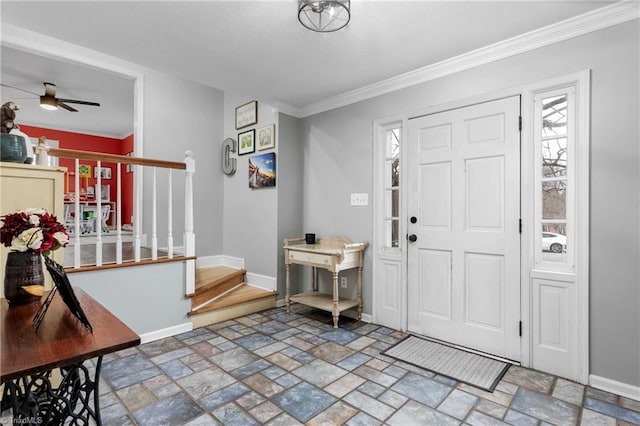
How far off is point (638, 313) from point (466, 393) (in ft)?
3.84

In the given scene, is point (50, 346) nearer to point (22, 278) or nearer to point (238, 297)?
point (22, 278)

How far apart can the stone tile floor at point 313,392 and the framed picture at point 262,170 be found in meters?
1.90

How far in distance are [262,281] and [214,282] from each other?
2.12 ft

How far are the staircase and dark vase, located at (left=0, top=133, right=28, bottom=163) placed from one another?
177cm

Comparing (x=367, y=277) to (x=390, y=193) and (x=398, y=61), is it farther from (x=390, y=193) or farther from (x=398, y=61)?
(x=398, y=61)

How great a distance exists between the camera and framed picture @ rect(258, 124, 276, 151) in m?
3.92

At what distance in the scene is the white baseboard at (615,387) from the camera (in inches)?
80.1

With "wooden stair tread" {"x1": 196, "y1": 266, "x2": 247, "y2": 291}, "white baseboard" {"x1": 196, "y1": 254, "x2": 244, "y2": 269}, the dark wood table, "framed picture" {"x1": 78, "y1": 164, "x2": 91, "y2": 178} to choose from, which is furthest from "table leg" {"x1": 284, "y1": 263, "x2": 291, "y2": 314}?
"framed picture" {"x1": 78, "y1": 164, "x2": 91, "y2": 178}

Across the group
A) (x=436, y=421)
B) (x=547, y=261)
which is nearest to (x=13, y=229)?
(x=436, y=421)

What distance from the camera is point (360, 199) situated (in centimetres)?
351

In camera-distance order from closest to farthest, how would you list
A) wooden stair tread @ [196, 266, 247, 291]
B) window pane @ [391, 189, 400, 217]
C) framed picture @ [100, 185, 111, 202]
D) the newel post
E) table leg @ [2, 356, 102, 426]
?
table leg @ [2, 356, 102, 426]
the newel post
window pane @ [391, 189, 400, 217]
wooden stair tread @ [196, 266, 247, 291]
framed picture @ [100, 185, 111, 202]

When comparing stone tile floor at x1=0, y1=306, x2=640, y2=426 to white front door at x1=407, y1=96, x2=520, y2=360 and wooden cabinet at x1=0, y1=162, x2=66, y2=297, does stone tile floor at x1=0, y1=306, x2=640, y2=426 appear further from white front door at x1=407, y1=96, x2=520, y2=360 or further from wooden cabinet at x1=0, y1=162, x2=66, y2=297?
wooden cabinet at x1=0, y1=162, x2=66, y2=297

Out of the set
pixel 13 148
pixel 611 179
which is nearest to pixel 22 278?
pixel 13 148

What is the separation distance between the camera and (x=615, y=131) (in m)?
2.12
